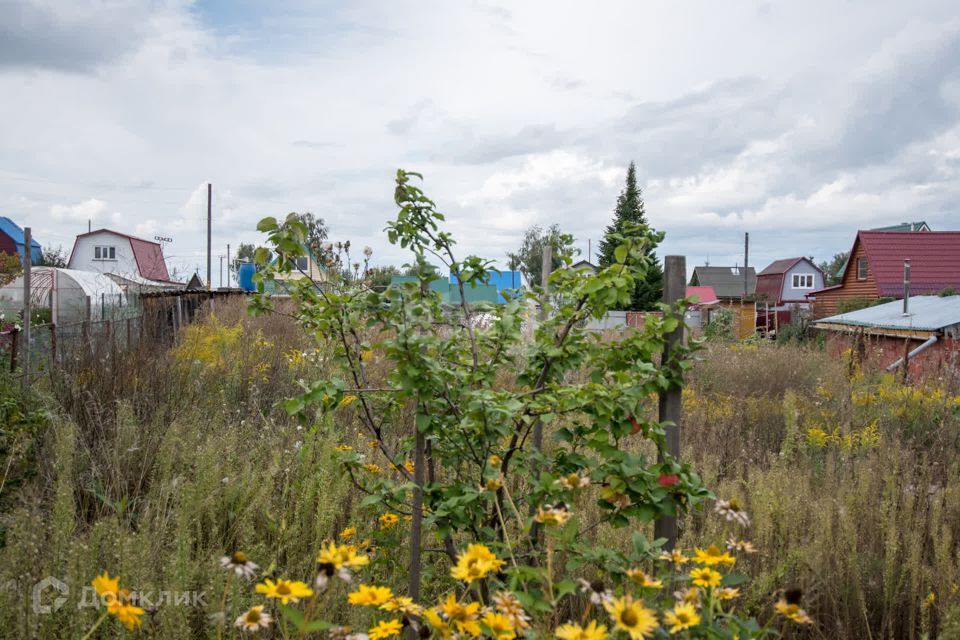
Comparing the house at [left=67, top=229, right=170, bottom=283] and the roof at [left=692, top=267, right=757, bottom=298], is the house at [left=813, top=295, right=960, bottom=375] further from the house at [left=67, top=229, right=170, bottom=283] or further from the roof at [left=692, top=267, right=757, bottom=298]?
the roof at [left=692, top=267, right=757, bottom=298]

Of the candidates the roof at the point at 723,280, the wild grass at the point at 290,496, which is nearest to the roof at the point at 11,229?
the wild grass at the point at 290,496

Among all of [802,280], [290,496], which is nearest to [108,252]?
[290,496]

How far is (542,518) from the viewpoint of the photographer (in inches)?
54.9

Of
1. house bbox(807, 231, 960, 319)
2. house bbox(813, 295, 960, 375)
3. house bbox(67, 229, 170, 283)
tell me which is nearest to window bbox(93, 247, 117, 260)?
house bbox(67, 229, 170, 283)

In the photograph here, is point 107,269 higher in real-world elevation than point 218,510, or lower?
higher

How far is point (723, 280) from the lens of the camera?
5078 centimetres

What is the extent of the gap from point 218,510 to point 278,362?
133 inches

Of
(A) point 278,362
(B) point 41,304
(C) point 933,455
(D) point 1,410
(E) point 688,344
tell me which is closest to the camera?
(E) point 688,344

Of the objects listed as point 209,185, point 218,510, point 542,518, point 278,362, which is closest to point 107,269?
point 209,185

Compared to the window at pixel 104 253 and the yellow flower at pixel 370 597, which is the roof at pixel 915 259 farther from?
the window at pixel 104 253

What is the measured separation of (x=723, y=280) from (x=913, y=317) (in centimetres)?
4360

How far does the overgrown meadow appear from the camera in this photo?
5.19 feet

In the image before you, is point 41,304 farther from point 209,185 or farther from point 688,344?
point 688,344

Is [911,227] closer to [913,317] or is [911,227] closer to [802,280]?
[802,280]
